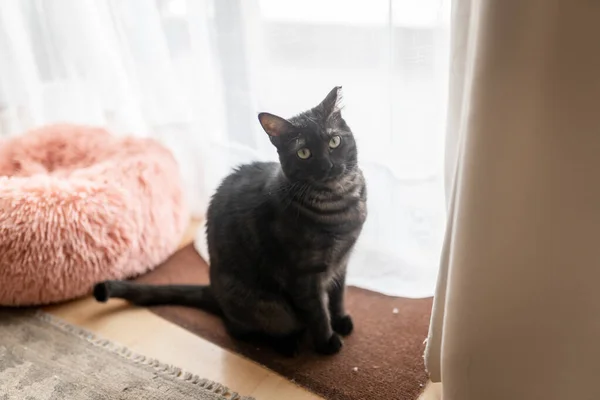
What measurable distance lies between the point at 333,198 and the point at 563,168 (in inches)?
19.8

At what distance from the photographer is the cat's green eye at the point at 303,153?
3.88ft

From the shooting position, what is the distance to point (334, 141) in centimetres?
119

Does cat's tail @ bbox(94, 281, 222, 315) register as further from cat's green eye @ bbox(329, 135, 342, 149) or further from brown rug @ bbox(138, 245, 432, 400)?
cat's green eye @ bbox(329, 135, 342, 149)

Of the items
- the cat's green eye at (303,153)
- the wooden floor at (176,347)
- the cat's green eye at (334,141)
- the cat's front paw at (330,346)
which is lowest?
the wooden floor at (176,347)

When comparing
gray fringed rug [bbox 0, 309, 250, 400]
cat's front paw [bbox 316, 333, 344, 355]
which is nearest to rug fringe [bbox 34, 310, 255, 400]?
gray fringed rug [bbox 0, 309, 250, 400]

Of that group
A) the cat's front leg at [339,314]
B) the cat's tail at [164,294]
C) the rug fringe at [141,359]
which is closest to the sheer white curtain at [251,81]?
the cat's front leg at [339,314]

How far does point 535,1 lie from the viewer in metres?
0.80

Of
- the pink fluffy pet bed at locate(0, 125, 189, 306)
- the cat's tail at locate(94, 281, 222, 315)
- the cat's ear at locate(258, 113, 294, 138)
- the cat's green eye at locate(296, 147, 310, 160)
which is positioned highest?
the cat's ear at locate(258, 113, 294, 138)

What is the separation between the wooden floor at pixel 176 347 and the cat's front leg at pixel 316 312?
4.8 inches

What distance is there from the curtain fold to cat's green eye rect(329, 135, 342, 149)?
0.75 ft

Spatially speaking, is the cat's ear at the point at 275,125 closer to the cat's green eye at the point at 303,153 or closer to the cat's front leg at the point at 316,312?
the cat's green eye at the point at 303,153

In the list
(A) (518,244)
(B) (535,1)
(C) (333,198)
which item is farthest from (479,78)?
(C) (333,198)

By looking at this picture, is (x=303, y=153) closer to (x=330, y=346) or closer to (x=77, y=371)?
(x=330, y=346)

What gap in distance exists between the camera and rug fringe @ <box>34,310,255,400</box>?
1.31 metres
